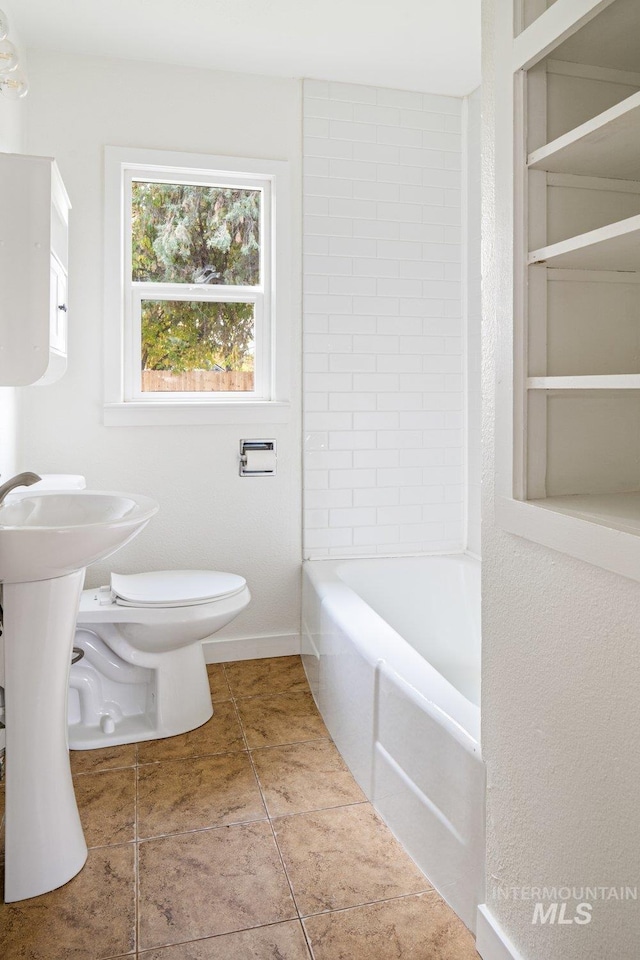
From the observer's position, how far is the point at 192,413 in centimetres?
304

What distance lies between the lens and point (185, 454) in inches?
121

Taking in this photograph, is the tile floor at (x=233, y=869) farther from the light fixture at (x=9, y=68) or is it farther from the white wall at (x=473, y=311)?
the light fixture at (x=9, y=68)

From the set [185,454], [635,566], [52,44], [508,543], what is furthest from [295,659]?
[52,44]

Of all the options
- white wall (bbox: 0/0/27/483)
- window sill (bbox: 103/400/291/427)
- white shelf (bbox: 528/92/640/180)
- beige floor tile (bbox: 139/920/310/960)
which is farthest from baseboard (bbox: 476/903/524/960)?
window sill (bbox: 103/400/291/427)

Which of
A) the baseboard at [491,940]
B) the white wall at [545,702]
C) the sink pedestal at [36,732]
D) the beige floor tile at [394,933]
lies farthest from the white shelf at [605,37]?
the beige floor tile at [394,933]

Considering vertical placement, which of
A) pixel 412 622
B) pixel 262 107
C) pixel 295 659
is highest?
pixel 262 107

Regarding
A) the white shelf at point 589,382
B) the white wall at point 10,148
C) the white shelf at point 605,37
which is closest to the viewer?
the white shelf at point 589,382

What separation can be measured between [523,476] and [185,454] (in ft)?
6.44

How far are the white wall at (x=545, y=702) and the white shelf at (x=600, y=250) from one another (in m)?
0.11

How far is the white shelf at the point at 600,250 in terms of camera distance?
1.07 meters

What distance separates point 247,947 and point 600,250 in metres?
1.59

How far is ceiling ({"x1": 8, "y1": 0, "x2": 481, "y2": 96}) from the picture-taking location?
2.53 m

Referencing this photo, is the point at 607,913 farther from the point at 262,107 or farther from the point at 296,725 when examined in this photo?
the point at 262,107

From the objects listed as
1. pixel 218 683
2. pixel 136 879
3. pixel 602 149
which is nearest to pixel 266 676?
pixel 218 683
